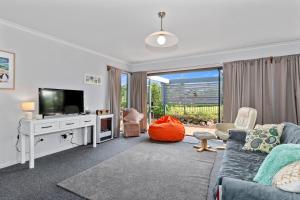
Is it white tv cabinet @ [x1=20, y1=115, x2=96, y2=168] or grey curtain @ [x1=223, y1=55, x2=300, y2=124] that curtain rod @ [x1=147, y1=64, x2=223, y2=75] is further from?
white tv cabinet @ [x1=20, y1=115, x2=96, y2=168]

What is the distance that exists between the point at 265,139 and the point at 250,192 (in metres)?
1.77

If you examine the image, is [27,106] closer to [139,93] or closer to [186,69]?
[139,93]

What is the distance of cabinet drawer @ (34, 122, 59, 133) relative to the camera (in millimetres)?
2938

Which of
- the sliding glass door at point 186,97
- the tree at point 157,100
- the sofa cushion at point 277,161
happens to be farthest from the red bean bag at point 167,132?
the sofa cushion at point 277,161

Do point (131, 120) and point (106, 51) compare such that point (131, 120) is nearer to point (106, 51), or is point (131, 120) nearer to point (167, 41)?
point (106, 51)

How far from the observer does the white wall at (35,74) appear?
9.73 feet

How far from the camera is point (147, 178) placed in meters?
2.52

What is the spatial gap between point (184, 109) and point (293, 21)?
4.61m

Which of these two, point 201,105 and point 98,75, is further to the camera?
point 201,105

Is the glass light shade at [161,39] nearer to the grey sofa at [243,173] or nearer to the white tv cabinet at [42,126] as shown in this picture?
the grey sofa at [243,173]

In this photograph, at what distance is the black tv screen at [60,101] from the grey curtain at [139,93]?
87.6 inches

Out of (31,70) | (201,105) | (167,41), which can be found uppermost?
(167,41)

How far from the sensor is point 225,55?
4629 mm

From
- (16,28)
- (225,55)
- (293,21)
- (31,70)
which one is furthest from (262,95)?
(16,28)
